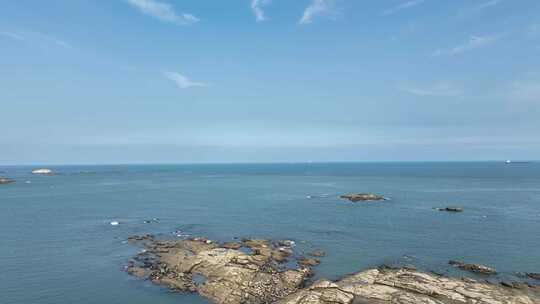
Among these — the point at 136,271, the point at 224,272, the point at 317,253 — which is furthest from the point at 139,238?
the point at 317,253

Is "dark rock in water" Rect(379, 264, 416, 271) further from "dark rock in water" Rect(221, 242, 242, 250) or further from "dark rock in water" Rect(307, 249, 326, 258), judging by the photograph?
"dark rock in water" Rect(221, 242, 242, 250)

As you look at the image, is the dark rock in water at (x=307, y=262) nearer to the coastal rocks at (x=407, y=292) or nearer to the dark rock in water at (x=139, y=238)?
the coastal rocks at (x=407, y=292)

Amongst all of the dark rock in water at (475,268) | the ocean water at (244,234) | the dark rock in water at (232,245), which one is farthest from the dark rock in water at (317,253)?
the dark rock in water at (475,268)

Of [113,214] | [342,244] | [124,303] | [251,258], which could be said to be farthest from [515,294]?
[113,214]

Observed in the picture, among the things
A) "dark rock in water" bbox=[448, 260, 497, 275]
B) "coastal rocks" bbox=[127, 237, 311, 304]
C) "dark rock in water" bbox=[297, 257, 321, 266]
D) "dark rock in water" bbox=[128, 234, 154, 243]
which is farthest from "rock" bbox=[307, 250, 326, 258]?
"dark rock in water" bbox=[128, 234, 154, 243]

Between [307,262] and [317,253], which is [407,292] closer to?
[307,262]

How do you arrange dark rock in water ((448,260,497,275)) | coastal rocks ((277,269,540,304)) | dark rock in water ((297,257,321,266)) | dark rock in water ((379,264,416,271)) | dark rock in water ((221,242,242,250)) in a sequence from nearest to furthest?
coastal rocks ((277,269,540,304)) < dark rock in water ((448,260,497,275)) < dark rock in water ((379,264,416,271)) < dark rock in water ((297,257,321,266)) < dark rock in water ((221,242,242,250))

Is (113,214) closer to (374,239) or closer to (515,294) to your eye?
(374,239)

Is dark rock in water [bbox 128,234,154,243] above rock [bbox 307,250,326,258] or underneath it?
underneath
